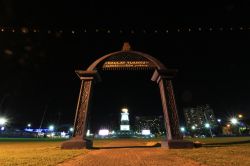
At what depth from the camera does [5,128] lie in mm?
107625

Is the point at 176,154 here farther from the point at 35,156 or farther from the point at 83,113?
the point at 83,113

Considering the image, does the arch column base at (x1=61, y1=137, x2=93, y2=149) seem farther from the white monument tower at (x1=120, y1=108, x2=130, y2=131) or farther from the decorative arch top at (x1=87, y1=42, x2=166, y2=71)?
the white monument tower at (x1=120, y1=108, x2=130, y2=131)

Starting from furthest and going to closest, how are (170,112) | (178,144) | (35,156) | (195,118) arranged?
(195,118)
(170,112)
(178,144)
(35,156)

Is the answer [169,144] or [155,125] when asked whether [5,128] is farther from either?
[155,125]

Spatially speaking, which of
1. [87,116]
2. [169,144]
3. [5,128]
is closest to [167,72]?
[169,144]

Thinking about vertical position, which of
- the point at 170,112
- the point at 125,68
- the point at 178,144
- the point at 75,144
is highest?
the point at 125,68

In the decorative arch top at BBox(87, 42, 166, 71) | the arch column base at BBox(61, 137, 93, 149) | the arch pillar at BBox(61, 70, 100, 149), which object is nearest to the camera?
the arch column base at BBox(61, 137, 93, 149)

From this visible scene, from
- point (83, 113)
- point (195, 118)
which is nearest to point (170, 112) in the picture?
point (83, 113)

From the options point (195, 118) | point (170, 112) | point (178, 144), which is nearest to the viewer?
point (178, 144)

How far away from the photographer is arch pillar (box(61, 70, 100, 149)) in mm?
15352

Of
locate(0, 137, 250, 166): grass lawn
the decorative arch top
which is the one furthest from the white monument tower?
locate(0, 137, 250, 166): grass lawn

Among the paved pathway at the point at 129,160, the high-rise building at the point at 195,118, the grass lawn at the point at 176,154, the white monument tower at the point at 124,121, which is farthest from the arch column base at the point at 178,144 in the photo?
the high-rise building at the point at 195,118

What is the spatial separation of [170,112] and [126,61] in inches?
231

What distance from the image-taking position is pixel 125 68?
1809 cm
